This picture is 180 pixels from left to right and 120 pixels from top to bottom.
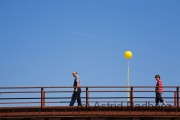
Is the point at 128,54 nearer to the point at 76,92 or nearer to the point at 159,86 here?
the point at 159,86

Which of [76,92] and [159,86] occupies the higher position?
[159,86]

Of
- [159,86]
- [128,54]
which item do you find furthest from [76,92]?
[128,54]

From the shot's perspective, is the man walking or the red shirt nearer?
the man walking

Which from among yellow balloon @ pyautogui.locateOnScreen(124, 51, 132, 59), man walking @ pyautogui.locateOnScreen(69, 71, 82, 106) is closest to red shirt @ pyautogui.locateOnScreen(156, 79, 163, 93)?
yellow balloon @ pyautogui.locateOnScreen(124, 51, 132, 59)

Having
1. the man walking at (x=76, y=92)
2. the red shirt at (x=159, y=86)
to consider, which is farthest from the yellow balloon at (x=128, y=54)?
the man walking at (x=76, y=92)

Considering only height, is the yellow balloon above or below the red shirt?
above

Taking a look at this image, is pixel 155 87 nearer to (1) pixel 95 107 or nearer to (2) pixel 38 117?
(1) pixel 95 107

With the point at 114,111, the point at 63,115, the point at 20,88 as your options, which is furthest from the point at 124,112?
the point at 20,88

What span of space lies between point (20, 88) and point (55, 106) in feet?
5.71

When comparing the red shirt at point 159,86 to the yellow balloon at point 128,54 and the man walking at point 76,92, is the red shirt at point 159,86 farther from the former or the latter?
the man walking at point 76,92

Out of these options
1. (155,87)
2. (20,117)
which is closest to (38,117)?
(20,117)

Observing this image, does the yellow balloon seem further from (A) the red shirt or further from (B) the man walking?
(B) the man walking

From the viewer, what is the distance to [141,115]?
32219 millimetres

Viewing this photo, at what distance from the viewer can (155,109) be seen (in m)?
32.6
